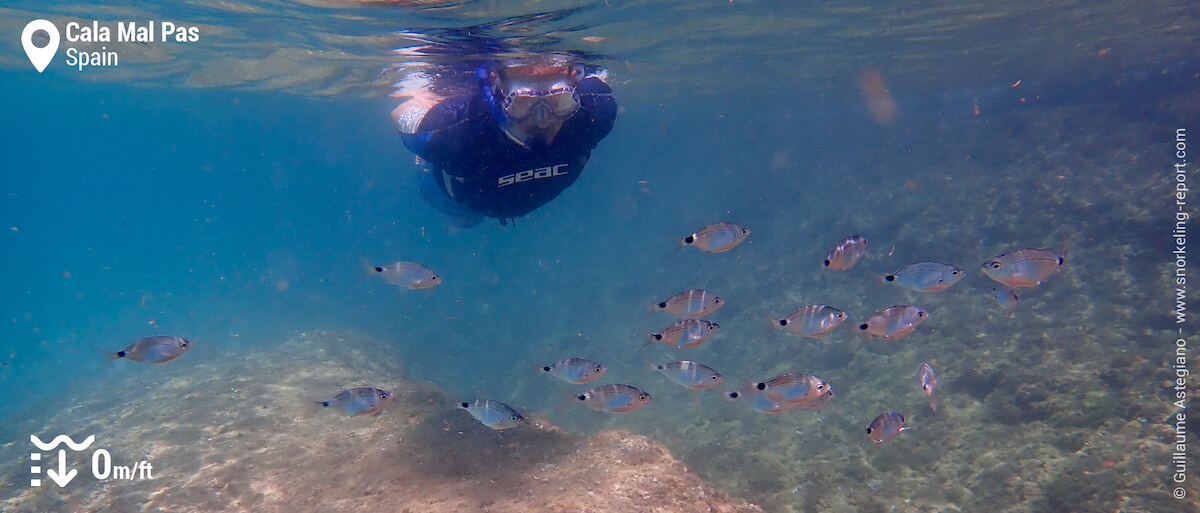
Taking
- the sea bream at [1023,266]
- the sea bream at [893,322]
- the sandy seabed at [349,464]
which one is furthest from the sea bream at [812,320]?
the sandy seabed at [349,464]

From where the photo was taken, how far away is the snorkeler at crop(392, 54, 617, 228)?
7.79m

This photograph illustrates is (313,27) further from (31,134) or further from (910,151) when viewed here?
(31,134)

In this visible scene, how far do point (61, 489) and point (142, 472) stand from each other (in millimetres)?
1301

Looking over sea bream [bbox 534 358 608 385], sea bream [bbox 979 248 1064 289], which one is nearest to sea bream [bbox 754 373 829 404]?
sea bream [bbox 534 358 608 385]

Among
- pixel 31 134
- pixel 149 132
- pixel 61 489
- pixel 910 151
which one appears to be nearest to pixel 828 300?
pixel 910 151

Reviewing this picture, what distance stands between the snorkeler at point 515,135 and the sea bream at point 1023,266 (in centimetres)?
581

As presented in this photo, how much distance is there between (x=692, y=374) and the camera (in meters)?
5.36

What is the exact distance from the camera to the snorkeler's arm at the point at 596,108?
834 centimetres

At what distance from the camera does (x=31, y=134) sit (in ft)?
158

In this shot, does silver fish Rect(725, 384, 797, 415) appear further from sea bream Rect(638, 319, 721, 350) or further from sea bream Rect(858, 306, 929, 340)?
sea bream Rect(858, 306, 929, 340)

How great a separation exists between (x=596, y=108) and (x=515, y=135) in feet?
4.84

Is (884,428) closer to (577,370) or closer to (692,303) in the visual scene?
(692,303)

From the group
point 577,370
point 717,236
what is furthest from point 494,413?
point 717,236

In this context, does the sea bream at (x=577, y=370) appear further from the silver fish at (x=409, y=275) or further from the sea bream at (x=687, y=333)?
the silver fish at (x=409, y=275)
